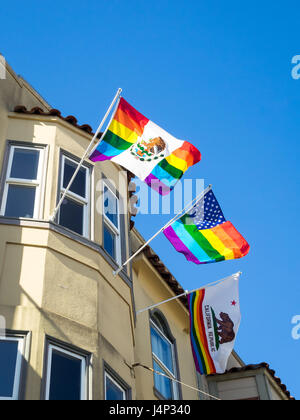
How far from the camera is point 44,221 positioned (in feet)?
35.6

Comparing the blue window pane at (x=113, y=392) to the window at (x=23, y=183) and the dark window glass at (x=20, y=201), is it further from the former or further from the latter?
the dark window glass at (x=20, y=201)

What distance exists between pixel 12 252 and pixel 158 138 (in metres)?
3.25

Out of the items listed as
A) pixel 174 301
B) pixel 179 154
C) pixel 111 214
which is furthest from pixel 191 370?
pixel 179 154

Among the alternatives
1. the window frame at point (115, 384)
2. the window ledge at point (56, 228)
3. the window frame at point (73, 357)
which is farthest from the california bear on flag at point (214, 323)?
the window frame at point (73, 357)

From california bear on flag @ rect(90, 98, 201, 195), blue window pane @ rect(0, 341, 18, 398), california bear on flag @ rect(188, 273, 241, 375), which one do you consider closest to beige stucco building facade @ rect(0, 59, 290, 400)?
blue window pane @ rect(0, 341, 18, 398)

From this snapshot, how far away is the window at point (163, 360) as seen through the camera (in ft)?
44.4

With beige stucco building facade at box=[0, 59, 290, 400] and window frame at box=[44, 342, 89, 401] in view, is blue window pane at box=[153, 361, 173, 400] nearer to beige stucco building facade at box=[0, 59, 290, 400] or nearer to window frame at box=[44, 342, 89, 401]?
beige stucco building facade at box=[0, 59, 290, 400]

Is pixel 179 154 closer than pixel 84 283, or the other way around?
pixel 84 283

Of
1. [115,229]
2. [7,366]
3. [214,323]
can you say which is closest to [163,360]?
[214,323]

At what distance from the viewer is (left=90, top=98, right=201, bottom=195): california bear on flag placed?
11.3 meters

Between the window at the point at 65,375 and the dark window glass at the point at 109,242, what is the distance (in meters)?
3.05

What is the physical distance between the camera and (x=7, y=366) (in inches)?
340
